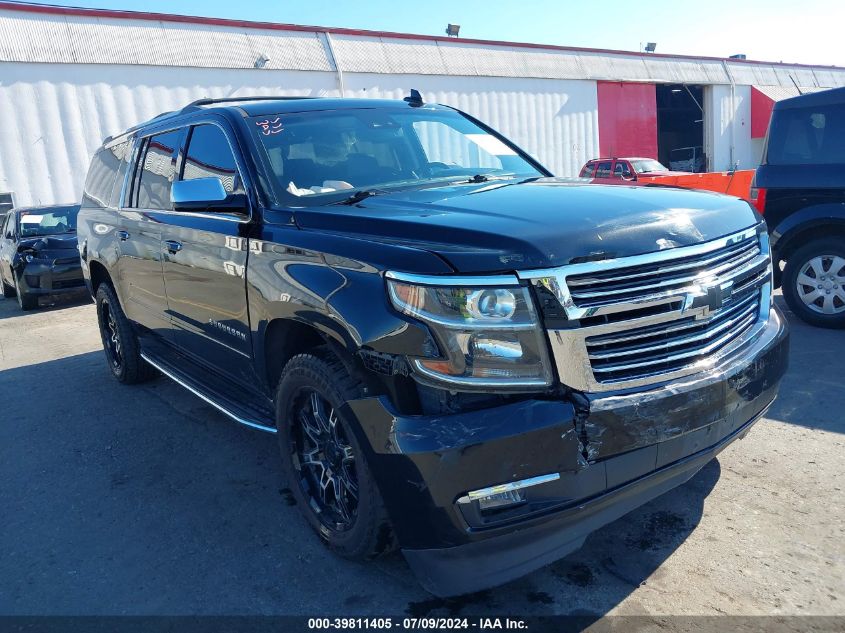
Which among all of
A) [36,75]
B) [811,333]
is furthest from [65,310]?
[811,333]

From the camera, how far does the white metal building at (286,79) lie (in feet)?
49.5

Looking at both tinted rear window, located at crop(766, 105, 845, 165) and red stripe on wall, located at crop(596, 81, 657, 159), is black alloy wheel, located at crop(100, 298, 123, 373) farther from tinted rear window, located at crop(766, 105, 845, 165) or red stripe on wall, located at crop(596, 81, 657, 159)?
A: red stripe on wall, located at crop(596, 81, 657, 159)

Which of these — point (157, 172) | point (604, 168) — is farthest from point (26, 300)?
point (604, 168)

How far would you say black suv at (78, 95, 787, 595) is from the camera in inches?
87.9

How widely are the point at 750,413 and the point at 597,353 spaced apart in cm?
91

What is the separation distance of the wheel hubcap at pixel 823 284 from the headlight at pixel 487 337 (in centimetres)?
494

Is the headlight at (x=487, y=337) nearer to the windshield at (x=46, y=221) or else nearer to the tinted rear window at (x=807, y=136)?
the tinted rear window at (x=807, y=136)

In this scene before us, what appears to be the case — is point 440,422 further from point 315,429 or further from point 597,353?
point 315,429

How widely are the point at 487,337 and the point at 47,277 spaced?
10.5 m

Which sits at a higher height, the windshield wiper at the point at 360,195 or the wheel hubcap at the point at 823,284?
the windshield wiper at the point at 360,195

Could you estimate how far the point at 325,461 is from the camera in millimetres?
3057

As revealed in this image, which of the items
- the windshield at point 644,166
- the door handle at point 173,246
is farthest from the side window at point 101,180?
the windshield at point 644,166

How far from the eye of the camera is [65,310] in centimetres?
1112

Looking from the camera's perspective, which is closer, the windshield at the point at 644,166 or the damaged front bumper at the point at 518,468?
the damaged front bumper at the point at 518,468
